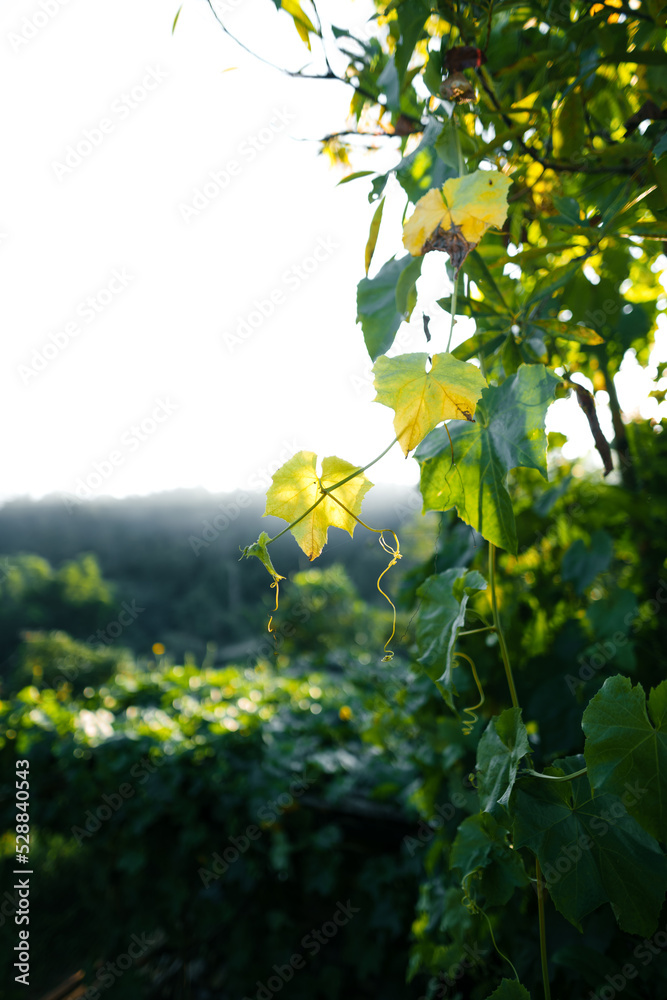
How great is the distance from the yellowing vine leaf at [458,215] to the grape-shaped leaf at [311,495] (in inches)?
8.4

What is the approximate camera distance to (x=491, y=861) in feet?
1.82

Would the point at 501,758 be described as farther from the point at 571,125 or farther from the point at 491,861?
the point at 571,125

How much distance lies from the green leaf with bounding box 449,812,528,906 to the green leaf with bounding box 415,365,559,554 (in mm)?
270

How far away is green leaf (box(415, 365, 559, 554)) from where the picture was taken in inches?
18.1

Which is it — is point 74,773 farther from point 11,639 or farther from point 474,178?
point 11,639

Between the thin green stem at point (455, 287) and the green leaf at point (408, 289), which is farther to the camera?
the green leaf at point (408, 289)

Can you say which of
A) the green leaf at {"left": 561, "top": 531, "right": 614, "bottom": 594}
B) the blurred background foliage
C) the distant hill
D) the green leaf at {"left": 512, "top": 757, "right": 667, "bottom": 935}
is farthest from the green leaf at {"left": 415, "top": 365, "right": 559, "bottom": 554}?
the distant hill

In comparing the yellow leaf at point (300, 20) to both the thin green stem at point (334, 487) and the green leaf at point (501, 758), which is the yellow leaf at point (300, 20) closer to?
the thin green stem at point (334, 487)

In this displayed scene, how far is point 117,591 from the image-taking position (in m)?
14.1

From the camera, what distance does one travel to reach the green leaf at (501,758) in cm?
44

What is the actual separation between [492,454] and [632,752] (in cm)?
27

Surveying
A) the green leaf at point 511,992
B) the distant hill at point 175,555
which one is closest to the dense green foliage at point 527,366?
the green leaf at point 511,992

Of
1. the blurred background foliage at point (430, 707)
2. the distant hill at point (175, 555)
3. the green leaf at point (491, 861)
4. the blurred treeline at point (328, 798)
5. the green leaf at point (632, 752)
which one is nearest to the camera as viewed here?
the green leaf at point (632, 752)

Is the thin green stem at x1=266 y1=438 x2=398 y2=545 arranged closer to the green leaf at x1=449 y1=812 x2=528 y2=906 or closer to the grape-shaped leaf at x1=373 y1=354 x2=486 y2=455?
the grape-shaped leaf at x1=373 y1=354 x2=486 y2=455
